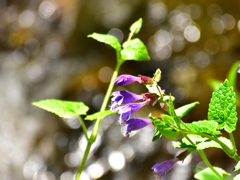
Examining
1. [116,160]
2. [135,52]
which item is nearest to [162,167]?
[135,52]

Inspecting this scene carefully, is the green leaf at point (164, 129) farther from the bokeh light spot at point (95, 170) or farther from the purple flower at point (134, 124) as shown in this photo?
the bokeh light spot at point (95, 170)

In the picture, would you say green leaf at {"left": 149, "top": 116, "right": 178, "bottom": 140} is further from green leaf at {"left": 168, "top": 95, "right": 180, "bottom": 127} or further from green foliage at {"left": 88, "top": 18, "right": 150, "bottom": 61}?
green foliage at {"left": 88, "top": 18, "right": 150, "bottom": 61}

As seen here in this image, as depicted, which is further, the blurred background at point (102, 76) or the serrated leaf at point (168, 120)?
the blurred background at point (102, 76)

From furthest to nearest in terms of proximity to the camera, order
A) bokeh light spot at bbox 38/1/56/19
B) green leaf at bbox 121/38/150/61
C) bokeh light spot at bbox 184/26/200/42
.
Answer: bokeh light spot at bbox 38/1/56/19, bokeh light spot at bbox 184/26/200/42, green leaf at bbox 121/38/150/61

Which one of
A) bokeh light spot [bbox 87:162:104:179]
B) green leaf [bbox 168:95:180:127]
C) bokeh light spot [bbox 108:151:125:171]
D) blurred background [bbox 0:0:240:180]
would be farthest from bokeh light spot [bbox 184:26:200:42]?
green leaf [bbox 168:95:180:127]

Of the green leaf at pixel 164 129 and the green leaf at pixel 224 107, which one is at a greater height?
the green leaf at pixel 224 107

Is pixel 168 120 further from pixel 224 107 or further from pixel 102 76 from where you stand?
pixel 102 76

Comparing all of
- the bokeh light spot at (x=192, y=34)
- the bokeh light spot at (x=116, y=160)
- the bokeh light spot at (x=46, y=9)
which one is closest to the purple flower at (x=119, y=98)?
the bokeh light spot at (x=116, y=160)
